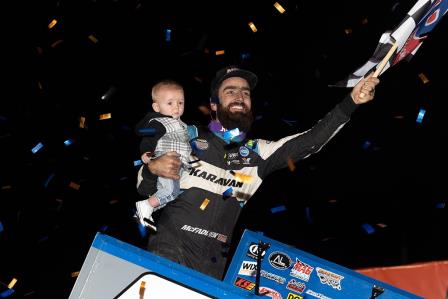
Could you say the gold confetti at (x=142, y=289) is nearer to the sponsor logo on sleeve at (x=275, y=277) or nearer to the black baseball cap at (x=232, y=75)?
the sponsor logo on sleeve at (x=275, y=277)

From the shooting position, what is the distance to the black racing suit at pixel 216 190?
9.27ft

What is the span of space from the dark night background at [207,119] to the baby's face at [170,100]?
160 centimetres

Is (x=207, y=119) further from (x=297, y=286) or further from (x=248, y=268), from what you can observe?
(x=297, y=286)

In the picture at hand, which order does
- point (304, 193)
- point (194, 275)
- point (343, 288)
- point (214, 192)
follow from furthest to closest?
point (304, 193) < point (214, 192) < point (343, 288) < point (194, 275)

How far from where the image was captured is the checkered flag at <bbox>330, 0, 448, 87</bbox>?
2.70 metres

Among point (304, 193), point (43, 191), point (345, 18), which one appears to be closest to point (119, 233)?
point (43, 191)

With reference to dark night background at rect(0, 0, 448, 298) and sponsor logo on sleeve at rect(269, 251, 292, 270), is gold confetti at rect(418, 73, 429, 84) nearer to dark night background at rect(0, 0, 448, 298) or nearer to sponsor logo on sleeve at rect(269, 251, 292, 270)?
dark night background at rect(0, 0, 448, 298)

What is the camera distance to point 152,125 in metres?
3.02

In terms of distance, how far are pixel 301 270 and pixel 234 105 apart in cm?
96

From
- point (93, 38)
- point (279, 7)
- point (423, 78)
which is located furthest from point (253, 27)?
point (423, 78)

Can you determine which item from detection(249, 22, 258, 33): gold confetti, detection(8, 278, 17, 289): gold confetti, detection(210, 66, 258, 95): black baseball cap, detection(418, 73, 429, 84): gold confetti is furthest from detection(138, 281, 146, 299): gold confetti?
detection(418, 73, 429, 84): gold confetti

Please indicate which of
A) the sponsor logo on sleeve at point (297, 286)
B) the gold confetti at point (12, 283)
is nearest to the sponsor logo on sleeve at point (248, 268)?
the sponsor logo on sleeve at point (297, 286)

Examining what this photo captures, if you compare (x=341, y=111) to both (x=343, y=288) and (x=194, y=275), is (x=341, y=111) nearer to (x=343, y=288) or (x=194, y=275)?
(x=343, y=288)

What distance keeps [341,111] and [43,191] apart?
8.93 feet
